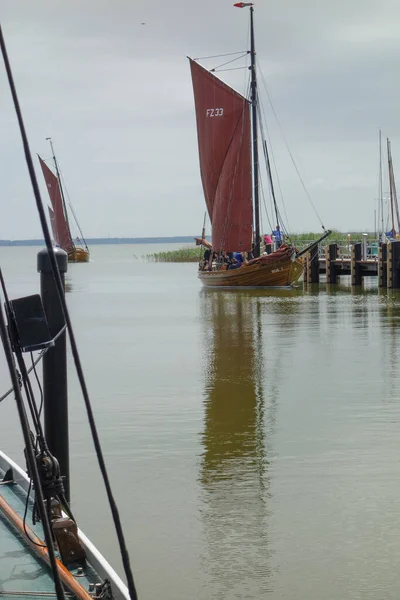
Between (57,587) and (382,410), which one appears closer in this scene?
(57,587)

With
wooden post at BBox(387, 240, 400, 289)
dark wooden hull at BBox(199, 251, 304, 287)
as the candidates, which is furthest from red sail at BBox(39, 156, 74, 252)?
wooden post at BBox(387, 240, 400, 289)

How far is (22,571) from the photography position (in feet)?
16.4

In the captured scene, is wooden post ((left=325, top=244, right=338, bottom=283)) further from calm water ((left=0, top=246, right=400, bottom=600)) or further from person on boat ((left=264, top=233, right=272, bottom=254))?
calm water ((left=0, top=246, right=400, bottom=600))

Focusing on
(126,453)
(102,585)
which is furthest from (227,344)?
(102,585)

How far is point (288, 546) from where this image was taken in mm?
7344

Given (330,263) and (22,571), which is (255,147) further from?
(22,571)

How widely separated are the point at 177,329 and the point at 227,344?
14.5 ft

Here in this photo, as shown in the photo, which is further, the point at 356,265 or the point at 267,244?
the point at 267,244

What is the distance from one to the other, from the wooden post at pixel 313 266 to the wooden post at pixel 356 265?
3.69m

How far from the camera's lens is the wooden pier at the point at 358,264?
39.5 metres

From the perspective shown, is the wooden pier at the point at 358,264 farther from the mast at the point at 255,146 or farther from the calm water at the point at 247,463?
the calm water at the point at 247,463

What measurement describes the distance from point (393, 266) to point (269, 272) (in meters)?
5.85

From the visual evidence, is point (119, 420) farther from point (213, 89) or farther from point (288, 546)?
point (213, 89)

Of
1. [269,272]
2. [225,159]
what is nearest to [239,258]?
[269,272]
